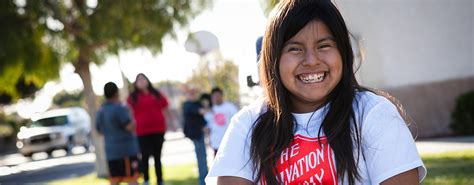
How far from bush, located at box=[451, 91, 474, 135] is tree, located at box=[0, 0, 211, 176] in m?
5.59

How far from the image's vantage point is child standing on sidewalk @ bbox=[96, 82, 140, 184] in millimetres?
9570

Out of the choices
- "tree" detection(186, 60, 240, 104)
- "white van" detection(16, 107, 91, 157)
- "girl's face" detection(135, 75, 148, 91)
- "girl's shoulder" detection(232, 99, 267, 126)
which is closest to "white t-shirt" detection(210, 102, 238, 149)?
"girl's face" detection(135, 75, 148, 91)

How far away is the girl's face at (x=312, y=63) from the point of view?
2.40 m

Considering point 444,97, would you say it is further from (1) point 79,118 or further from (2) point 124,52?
(1) point 79,118

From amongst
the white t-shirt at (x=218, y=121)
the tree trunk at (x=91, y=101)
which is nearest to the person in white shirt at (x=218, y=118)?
the white t-shirt at (x=218, y=121)

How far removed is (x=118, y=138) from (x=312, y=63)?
24.5ft

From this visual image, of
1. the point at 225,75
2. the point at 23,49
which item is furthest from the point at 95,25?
the point at 225,75

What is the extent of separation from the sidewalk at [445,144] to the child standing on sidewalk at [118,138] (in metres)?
4.69

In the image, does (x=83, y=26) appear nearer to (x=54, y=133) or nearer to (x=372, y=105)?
(x=372, y=105)

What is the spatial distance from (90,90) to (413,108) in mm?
6692

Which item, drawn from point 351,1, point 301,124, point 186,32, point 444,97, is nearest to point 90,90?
point 186,32

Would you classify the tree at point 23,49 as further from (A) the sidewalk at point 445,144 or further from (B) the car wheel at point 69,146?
(B) the car wheel at point 69,146

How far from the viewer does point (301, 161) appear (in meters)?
2.35

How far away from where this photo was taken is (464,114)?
1359 cm
